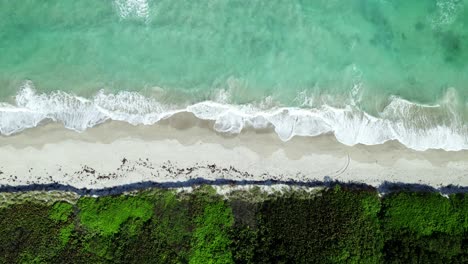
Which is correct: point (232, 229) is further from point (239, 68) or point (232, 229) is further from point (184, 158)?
point (239, 68)

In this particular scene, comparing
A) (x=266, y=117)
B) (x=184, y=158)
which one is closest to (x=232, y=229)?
(x=184, y=158)

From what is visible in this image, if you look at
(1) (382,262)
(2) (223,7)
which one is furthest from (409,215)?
(2) (223,7)

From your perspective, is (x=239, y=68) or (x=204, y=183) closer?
(x=204, y=183)

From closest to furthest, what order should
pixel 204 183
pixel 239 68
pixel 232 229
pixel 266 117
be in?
1. pixel 232 229
2. pixel 204 183
3. pixel 266 117
4. pixel 239 68

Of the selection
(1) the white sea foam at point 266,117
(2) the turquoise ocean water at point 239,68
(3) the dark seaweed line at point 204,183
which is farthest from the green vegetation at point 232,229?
(2) the turquoise ocean water at point 239,68

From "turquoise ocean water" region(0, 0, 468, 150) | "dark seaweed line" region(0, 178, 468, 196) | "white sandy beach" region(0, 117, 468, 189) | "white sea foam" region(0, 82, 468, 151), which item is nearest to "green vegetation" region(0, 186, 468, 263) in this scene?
"dark seaweed line" region(0, 178, 468, 196)

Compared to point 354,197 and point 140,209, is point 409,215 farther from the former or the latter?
point 140,209
